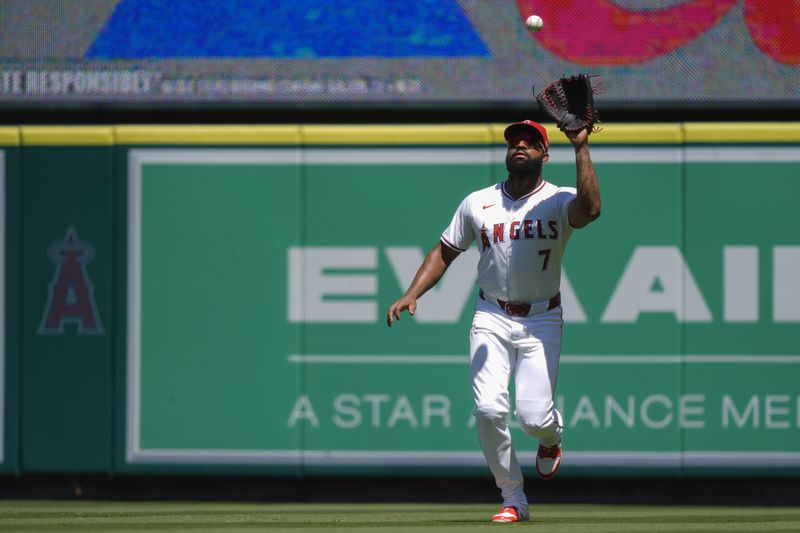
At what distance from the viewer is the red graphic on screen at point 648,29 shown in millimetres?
7594

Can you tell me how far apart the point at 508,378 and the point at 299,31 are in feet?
10.3

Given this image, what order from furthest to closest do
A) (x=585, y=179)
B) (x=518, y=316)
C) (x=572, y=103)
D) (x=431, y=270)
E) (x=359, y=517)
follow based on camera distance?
(x=359, y=517)
(x=431, y=270)
(x=518, y=316)
(x=572, y=103)
(x=585, y=179)

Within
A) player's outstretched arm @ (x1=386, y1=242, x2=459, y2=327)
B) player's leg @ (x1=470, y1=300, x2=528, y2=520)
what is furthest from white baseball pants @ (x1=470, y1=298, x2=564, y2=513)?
player's outstretched arm @ (x1=386, y1=242, x2=459, y2=327)

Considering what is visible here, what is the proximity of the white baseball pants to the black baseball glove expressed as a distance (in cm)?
85

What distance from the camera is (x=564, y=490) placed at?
25.6 feet

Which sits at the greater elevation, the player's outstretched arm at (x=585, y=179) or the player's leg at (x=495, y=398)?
the player's outstretched arm at (x=585, y=179)

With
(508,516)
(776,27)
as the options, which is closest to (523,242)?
(508,516)

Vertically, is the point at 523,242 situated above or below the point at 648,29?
below

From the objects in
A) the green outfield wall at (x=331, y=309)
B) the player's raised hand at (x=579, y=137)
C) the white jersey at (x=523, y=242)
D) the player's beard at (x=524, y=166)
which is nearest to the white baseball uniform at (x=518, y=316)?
the white jersey at (x=523, y=242)

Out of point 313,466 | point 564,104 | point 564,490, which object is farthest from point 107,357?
point 564,104

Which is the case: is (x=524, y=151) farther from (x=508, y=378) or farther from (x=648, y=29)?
(x=648, y=29)

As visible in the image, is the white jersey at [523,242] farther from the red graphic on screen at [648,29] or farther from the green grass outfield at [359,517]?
the red graphic on screen at [648,29]

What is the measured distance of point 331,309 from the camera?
762 centimetres

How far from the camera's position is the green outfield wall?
7516mm
